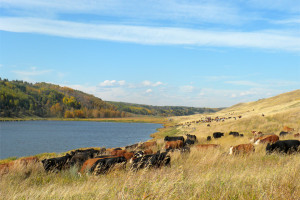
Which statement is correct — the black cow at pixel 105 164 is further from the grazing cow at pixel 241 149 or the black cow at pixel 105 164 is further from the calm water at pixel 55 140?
the calm water at pixel 55 140

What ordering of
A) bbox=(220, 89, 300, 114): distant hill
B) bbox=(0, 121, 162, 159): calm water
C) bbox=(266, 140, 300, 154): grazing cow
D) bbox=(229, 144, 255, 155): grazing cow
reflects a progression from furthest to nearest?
bbox=(220, 89, 300, 114): distant hill → bbox=(0, 121, 162, 159): calm water → bbox=(266, 140, 300, 154): grazing cow → bbox=(229, 144, 255, 155): grazing cow

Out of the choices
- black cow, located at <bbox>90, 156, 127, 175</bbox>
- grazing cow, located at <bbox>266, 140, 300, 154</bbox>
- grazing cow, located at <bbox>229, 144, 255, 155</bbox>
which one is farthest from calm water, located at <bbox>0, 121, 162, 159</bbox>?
grazing cow, located at <bbox>266, 140, 300, 154</bbox>

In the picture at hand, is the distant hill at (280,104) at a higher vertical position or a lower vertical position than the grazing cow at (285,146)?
higher

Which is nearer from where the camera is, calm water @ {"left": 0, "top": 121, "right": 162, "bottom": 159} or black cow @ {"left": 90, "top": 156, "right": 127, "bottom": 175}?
black cow @ {"left": 90, "top": 156, "right": 127, "bottom": 175}

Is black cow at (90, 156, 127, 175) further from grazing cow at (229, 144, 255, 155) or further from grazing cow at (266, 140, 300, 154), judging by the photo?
grazing cow at (266, 140, 300, 154)

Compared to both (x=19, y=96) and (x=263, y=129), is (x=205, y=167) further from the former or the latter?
(x=19, y=96)

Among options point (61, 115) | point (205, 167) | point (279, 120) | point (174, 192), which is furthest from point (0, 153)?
point (61, 115)

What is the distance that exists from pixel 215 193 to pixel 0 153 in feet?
114

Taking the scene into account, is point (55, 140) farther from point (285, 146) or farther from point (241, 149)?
point (285, 146)

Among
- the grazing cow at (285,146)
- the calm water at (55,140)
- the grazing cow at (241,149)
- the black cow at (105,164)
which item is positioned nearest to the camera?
the black cow at (105,164)

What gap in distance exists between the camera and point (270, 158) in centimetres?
955

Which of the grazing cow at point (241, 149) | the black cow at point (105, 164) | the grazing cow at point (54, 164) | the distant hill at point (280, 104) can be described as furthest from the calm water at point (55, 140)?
the distant hill at point (280, 104)

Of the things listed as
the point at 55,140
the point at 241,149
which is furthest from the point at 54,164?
the point at 55,140

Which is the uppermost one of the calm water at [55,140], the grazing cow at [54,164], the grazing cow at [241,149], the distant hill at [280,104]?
the distant hill at [280,104]
